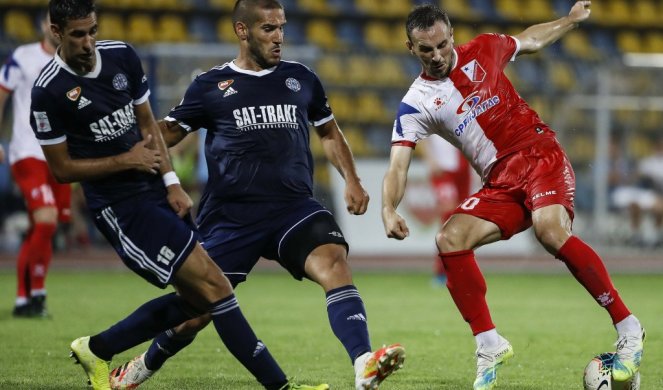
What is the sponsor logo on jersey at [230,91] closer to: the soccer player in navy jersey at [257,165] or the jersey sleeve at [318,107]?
the soccer player in navy jersey at [257,165]

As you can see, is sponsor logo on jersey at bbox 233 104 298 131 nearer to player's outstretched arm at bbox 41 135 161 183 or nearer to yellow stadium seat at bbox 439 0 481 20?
player's outstretched arm at bbox 41 135 161 183

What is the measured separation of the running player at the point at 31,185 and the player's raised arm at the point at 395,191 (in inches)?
160

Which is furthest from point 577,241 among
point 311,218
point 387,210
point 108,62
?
point 108,62

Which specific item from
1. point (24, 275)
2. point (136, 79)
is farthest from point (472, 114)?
point (24, 275)

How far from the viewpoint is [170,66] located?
15.7 m

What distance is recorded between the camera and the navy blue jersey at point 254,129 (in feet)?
18.5

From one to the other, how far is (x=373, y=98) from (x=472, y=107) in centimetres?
1131

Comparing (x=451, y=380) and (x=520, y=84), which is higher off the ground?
(x=451, y=380)

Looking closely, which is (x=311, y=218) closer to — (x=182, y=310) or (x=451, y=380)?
(x=182, y=310)

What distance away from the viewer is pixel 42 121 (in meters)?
5.27

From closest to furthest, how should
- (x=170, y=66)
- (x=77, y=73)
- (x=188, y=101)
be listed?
(x=77, y=73) → (x=188, y=101) → (x=170, y=66)

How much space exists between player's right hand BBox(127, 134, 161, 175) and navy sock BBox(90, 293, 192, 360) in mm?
678

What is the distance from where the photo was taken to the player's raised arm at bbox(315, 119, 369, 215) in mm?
5719

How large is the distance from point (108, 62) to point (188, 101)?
21.6 inches
